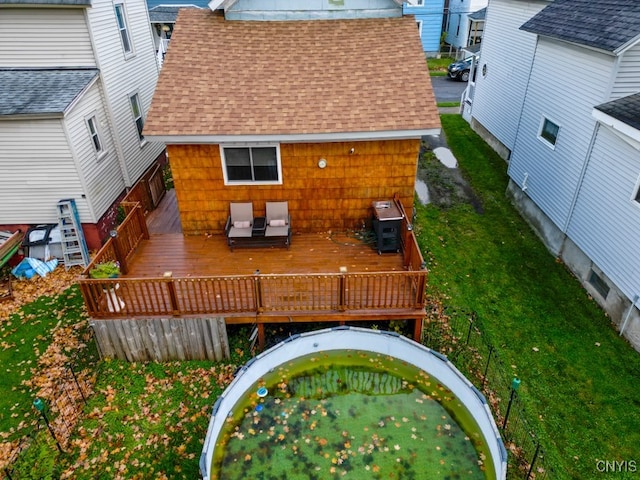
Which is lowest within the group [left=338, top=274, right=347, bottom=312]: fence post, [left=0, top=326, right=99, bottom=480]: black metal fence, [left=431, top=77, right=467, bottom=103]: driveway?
[left=431, top=77, right=467, bottom=103]: driveway

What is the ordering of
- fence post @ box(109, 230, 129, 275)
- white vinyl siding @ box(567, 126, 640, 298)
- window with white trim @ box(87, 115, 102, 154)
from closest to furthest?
white vinyl siding @ box(567, 126, 640, 298) < fence post @ box(109, 230, 129, 275) < window with white trim @ box(87, 115, 102, 154)

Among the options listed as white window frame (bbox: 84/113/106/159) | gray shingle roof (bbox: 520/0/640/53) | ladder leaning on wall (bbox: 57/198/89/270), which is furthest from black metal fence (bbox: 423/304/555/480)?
white window frame (bbox: 84/113/106/159)

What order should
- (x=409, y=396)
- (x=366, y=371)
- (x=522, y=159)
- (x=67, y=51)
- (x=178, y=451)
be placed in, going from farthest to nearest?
(x=522, y=159) < (x=67, y=51) < (x=366, y=371) < (x=409, y=396) < (x=178, y=451)

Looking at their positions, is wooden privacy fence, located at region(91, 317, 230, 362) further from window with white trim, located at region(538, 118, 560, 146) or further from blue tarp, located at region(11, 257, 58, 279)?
window with white trim, located at region(538, 118, 560, 146)

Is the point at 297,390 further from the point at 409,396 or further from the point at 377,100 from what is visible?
the point at 377,100

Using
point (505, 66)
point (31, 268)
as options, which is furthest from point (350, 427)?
point (505, 66)

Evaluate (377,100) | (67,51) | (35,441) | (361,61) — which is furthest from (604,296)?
(67,51)
